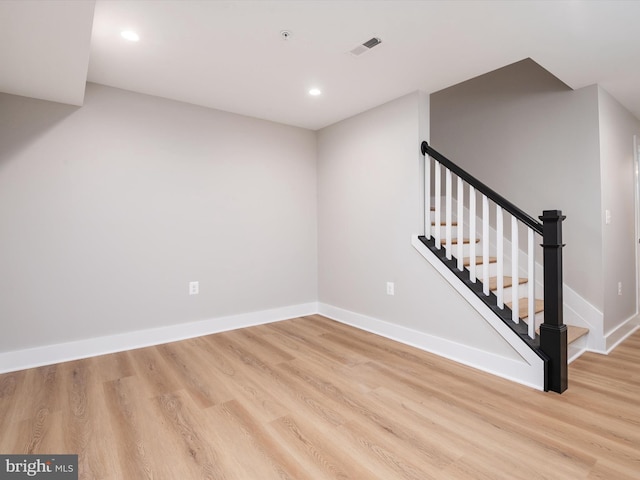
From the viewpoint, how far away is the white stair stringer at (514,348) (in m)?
2.23

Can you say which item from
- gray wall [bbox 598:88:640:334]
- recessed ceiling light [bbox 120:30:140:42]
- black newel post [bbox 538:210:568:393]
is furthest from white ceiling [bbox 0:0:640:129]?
black newel post [bbox 538:210:568:393]

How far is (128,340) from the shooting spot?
2984mm

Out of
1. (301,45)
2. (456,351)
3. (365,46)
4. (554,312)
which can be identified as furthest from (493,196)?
(301,45)

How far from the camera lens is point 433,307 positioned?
2.92 metres

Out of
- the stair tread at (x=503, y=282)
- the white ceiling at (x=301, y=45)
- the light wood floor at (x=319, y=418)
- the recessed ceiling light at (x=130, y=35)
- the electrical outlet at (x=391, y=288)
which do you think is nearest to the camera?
the light wood floor at (x=319, y=418)

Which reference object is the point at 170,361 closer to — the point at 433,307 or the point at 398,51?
the point at 433,307

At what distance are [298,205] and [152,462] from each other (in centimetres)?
297

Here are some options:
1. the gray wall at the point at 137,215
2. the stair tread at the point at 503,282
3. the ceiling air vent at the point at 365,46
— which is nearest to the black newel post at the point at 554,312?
the stair tread at the point at 503,282

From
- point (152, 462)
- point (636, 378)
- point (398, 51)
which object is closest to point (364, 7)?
point (398, 51)

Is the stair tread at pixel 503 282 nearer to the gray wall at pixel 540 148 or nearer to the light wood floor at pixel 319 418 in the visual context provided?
the gray wall at pixel 540 148

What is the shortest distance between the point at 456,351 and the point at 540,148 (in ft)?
6.65

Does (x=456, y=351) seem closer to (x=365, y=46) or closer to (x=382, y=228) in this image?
(x=382, y=228)

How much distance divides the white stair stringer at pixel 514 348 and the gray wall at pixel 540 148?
108cm

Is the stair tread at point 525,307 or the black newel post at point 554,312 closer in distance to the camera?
the black newel post at point 554,312
